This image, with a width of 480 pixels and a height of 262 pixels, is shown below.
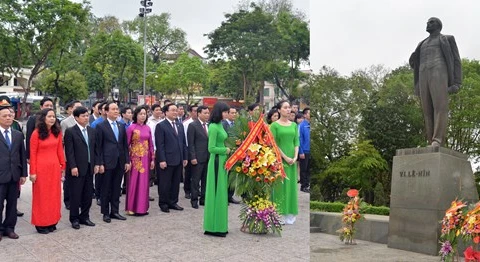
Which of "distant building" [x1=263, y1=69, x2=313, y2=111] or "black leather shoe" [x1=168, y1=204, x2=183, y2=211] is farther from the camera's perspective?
"black leather shoe" [x1=168, y1=204, x2=183, y2=211]

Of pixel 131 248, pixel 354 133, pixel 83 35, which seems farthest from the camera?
pixel 354 133

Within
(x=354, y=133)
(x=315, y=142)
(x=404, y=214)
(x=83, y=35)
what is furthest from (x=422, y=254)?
(x=354, y=133)

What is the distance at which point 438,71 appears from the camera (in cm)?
535

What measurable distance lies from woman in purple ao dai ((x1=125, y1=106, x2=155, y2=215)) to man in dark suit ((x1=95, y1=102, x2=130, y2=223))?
0.18 metres

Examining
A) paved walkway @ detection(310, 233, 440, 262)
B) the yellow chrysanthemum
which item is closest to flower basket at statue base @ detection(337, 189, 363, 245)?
paved walkway @ detection(310, 233, 440, 262)

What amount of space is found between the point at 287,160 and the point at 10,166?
2.46 metres

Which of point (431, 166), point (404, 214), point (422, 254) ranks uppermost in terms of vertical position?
point (431, 166)

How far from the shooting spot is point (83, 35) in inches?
339

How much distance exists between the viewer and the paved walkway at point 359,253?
4.86 m

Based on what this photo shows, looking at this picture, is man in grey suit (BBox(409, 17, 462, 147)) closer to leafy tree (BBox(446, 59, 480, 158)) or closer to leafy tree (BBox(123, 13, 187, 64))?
leafy tree (BBox(123, 13, 187, 64))

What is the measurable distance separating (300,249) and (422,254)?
1512 mm

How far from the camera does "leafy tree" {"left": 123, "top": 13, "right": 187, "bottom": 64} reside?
8.77 metres

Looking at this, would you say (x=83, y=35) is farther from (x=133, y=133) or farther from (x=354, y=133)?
(x=354, y=133)

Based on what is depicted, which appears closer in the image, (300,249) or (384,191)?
(300,249)
